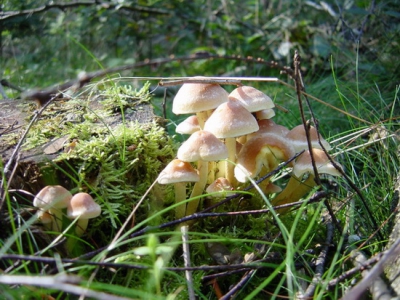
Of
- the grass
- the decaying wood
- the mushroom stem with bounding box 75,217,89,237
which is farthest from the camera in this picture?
the decaying wood

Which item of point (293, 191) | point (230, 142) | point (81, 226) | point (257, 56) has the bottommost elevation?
point (257, 56)

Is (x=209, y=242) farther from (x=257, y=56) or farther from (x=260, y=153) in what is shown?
(x=257, y=56)

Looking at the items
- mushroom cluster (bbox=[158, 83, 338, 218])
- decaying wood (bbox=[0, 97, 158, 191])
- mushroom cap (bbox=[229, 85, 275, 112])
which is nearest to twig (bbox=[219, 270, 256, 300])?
mushroom cluster (bbox=[158, 83, 338, 218])

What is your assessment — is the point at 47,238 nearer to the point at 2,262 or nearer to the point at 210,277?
the point at 2,262

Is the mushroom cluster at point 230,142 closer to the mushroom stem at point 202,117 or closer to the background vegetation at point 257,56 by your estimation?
the mushroom stem at point 202,117

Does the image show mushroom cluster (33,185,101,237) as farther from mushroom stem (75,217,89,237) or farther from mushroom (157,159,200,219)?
mushroom (157,159,200,219)

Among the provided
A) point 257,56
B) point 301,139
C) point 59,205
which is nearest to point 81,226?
point 59,205
